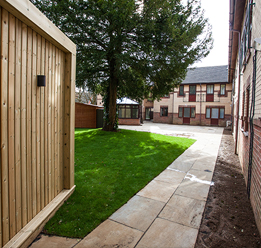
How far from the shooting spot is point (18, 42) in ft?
6.89

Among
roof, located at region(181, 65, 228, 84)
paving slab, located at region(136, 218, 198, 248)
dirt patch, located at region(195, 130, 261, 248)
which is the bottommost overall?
dirt patch, located at region(195, 130, 261, 248)

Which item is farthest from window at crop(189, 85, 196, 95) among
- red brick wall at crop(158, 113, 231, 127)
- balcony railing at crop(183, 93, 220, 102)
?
red brick wall at crop(158, 113, 231, 127)

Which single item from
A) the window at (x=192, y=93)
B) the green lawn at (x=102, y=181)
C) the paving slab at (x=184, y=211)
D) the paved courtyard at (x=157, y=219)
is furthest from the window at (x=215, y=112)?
the paving slab at (x=184, y=211)

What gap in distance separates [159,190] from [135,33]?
885 cm

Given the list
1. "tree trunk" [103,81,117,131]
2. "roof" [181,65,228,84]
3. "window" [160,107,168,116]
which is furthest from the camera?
"window" [160,107,168,116]

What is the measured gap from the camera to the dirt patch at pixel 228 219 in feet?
8.00

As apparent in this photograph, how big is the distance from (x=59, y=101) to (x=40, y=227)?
185cm

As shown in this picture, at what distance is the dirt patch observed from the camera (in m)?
2.44

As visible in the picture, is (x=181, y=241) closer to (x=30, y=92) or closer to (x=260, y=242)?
(x=260, y=242)

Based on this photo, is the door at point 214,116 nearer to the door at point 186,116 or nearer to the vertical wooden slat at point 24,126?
the door at point 186,116

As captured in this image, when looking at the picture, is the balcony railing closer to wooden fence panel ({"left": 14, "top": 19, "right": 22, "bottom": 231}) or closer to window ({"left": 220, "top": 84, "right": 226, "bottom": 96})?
window ({"left": 220, "top": 84, "right": 226, "bottom": 96})

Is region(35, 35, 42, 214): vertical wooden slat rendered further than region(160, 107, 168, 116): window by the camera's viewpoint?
No

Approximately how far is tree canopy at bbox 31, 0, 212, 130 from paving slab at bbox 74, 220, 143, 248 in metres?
7.86

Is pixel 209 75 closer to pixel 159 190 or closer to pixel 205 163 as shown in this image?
pixel 205 163
